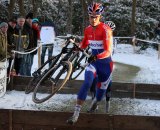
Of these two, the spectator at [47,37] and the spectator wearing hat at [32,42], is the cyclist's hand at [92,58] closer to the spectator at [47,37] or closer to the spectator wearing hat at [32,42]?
the spectator wearing hat at [32,42]

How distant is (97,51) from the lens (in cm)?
734

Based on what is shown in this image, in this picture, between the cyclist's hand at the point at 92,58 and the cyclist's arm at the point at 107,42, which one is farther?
the cyclist's arm at the point at 107,42

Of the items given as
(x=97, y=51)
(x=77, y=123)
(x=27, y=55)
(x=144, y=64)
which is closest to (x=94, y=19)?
(x=97, y=51)

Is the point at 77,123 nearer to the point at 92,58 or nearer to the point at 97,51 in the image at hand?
the point at 92,58

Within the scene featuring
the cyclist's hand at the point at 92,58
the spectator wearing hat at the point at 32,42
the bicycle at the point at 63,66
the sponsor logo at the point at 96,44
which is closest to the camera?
the cyclist's hand at the point at 92,58

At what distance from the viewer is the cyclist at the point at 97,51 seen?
6855 mm

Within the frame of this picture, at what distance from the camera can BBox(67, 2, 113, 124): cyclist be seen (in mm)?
6855

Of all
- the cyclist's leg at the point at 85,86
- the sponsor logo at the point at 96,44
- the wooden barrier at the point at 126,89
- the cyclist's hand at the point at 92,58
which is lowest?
the wooden barrier at the point at 126,89

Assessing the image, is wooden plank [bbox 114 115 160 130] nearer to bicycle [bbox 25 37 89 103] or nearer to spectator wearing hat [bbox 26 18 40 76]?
bicycle [bbox 25 37 89 103]

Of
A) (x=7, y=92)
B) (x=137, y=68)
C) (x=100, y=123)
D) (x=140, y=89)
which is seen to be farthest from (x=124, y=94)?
(x=137, y=68)

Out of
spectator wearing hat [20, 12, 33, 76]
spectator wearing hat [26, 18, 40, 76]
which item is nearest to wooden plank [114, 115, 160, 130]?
spectator wearing hat [20, 12, 33, 76]

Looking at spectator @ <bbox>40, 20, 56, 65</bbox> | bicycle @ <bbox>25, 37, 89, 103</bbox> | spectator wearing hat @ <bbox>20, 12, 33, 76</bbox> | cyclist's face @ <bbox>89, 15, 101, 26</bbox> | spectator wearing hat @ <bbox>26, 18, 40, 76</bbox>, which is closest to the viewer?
cyclist's face @ <bbox>89, 15, 101, 26</bbox>

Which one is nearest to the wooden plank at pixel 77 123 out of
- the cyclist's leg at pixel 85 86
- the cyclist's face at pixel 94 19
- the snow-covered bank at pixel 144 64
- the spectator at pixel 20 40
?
the cyclist's leg at pixel 85 86

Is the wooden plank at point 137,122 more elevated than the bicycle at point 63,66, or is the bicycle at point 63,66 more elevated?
the bicycle at point 63,66
